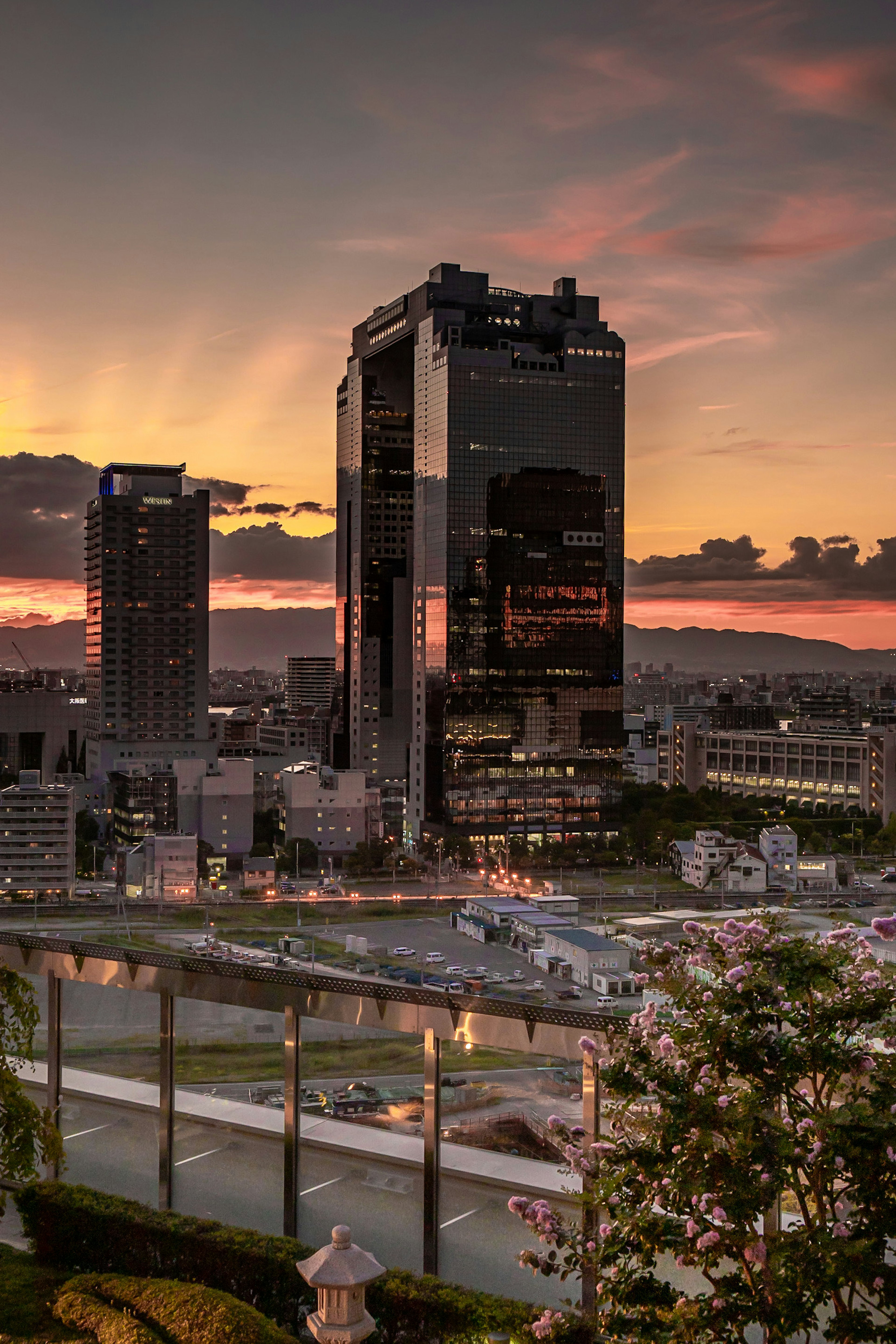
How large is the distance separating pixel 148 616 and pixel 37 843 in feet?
61.7

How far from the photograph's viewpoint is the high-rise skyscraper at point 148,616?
1809 inches

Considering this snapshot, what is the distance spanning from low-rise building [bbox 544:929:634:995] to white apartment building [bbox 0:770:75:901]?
44.8ft

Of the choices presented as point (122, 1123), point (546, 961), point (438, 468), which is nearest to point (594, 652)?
point (438, 468)

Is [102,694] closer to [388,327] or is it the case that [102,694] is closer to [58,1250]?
[388,327]

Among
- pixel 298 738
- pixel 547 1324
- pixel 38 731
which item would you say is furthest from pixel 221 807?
pixel 547 1324

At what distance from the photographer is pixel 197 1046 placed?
440 cm

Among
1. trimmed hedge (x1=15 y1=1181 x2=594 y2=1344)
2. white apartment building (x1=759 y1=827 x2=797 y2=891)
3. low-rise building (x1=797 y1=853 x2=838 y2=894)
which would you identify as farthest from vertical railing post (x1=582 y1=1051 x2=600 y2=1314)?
white apartment building (x1=759 y1=827 x2=797 y2=891)

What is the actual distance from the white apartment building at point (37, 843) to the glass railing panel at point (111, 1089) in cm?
2590

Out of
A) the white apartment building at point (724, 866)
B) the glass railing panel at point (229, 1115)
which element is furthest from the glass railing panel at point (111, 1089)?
the white apartment building at point (724, 866)

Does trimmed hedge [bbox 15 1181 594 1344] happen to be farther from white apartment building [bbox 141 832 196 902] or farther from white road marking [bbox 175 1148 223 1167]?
white apartment building [bbox 141 832 196 902]

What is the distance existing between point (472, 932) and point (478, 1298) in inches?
910

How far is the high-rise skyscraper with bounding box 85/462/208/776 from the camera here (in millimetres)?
45938

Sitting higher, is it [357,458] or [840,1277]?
[357,458]

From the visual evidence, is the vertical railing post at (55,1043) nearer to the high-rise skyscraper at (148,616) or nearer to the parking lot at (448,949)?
the parking lot at (448,949)
